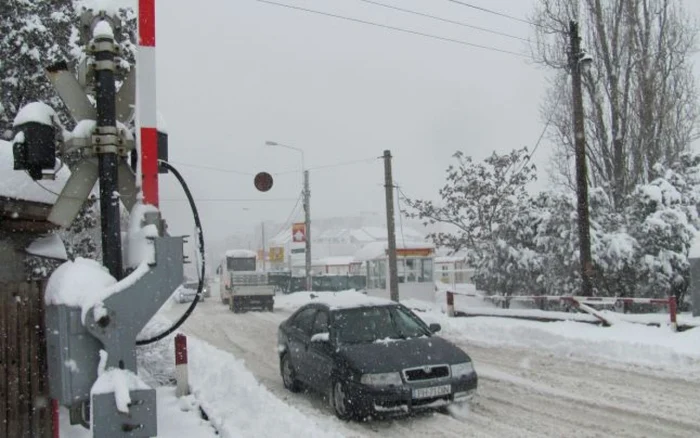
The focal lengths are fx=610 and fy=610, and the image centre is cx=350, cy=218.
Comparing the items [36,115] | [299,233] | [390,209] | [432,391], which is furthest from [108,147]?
[299,233]

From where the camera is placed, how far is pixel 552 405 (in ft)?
26.4

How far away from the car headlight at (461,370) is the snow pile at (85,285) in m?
5.34

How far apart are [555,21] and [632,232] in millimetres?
10309

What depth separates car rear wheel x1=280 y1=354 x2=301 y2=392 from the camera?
379 inches

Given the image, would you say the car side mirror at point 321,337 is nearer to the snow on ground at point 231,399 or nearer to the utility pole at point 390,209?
the snow on ground at point 231,399

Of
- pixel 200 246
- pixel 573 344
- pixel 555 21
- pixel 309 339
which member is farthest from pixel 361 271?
pixel 200 246

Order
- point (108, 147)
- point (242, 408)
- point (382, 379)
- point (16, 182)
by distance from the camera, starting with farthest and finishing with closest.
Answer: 1. point (242, 408)
2. point (382, 379)
3. point (16, 182)
4. point (108, 147)

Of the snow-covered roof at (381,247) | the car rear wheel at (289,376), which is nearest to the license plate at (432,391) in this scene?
the car rear wheel at (289,376)

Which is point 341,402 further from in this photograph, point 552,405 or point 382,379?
point 552,405

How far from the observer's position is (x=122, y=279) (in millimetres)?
3213

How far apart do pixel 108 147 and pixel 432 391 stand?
210 inches

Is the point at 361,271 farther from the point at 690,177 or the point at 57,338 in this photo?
the point at 57,338

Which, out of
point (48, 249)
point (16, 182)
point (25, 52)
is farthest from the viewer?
point (25, 52)

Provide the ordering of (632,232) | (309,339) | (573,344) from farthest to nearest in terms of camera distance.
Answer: (632,232) → (573,344) → (309,339)
